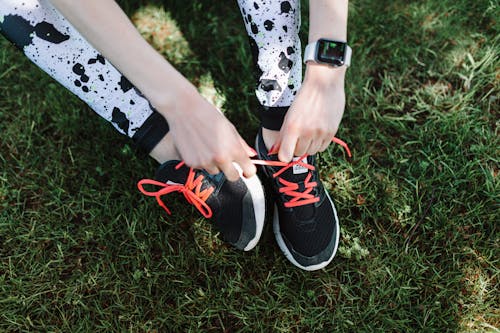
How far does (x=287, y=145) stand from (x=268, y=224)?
577mm

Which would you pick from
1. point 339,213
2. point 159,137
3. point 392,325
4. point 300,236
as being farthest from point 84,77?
point 392,325

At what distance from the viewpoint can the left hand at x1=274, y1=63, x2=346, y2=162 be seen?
1402 millimetres

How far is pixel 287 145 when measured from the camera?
1440 millimetres

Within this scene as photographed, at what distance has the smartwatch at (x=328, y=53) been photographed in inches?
55.6

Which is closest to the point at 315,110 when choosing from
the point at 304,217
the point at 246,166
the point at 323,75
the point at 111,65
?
the point at 323,75

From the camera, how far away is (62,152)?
2.12 metres

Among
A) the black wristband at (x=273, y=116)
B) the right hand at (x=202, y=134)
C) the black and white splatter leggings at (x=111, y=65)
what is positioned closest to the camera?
the right hand at (x=202, y=134)

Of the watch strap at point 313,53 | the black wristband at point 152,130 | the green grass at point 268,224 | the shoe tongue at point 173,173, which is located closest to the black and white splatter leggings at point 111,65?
the black wristband at point 152,130

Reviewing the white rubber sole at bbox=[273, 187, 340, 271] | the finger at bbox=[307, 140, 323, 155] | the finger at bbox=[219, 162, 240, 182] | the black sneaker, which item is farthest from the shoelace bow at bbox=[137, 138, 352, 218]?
the finger at bbox=[219, 162, 240, 182]

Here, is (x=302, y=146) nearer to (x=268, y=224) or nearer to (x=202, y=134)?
(x=202, y=134)

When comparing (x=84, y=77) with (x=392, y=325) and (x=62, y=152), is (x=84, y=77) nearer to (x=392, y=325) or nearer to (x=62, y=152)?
(x=62, y=152)

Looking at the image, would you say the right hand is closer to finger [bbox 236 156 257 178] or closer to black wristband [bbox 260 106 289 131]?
finger [bbox 236 156 257 178]

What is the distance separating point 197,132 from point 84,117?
1.05 meters

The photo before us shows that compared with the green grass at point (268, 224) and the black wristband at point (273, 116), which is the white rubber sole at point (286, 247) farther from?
the black wristband at point (273, 116)
